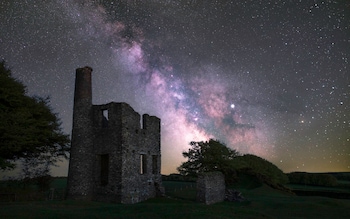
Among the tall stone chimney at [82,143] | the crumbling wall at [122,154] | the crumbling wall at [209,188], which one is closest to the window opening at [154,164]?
the crumbling wall at [122,154]

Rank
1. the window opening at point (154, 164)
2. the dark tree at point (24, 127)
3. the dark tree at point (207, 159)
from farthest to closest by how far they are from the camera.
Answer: the dark tree at point (207, 159), the window opening at point (154, 164), the dark tree at point (24, 127)

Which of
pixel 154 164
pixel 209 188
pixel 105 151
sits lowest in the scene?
pixel 209 188

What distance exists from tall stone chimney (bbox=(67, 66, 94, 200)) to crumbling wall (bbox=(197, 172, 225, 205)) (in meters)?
10.2

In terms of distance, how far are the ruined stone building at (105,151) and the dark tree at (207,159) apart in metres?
9.36

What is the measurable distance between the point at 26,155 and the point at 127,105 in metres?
12.3

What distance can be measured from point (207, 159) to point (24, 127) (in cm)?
2161

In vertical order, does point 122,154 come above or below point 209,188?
above

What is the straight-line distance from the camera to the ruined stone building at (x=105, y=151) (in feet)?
91.1

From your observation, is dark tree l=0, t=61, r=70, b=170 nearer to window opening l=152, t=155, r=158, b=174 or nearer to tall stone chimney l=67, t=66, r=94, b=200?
tall stone chimney l=67, t=66, r=94, b=200

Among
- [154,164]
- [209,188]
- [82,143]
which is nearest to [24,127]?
[82,143]

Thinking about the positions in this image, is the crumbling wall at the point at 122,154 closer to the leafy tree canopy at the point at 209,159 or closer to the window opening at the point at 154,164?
the window opening at the point at 154,164

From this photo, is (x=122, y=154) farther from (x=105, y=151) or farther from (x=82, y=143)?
(x=82, y=143)

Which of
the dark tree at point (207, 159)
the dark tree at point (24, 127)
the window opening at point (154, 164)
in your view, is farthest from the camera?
the dark tree at point (207, 159)

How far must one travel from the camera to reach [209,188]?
2934 centimetres
